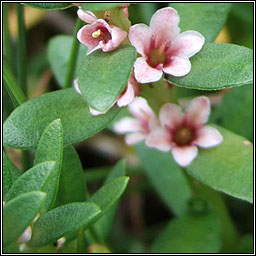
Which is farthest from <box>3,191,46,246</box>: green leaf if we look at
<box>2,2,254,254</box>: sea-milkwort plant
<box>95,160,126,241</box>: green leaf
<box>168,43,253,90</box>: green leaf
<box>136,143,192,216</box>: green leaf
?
<box>136,143,192,216</box>: green leaf

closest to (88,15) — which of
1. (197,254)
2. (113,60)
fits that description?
(113,60)

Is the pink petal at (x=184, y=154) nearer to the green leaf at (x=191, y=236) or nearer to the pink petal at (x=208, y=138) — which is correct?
the pink petal at (x=208, y=138)

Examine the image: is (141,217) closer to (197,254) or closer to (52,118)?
(197,254)

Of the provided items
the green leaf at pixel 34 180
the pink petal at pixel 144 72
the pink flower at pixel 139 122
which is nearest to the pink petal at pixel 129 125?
the pink flower at pixel 139 122

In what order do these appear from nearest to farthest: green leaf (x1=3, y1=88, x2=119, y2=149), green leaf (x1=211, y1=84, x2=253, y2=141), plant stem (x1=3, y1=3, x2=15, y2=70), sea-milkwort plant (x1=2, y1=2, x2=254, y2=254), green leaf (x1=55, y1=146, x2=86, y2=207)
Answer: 1. sea-milkwort plant (x1=2, y1=2, x2=254, y2=254)
2. green leaf (x1=3, y1=88, x2=119, y2=149)
3. green leaf (x1=55, y1=146, x2=86, y2=207)
4. plant stem (x1=3, y1=3, x2=15, y2=70)
5. green leaf (x1=211, y1=84, x2=253, y2=141)

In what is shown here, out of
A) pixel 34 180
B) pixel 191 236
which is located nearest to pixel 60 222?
pixel 34 180

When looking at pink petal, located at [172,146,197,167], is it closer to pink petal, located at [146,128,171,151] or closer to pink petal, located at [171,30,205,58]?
pink petal, located at [146,128,171,151]
